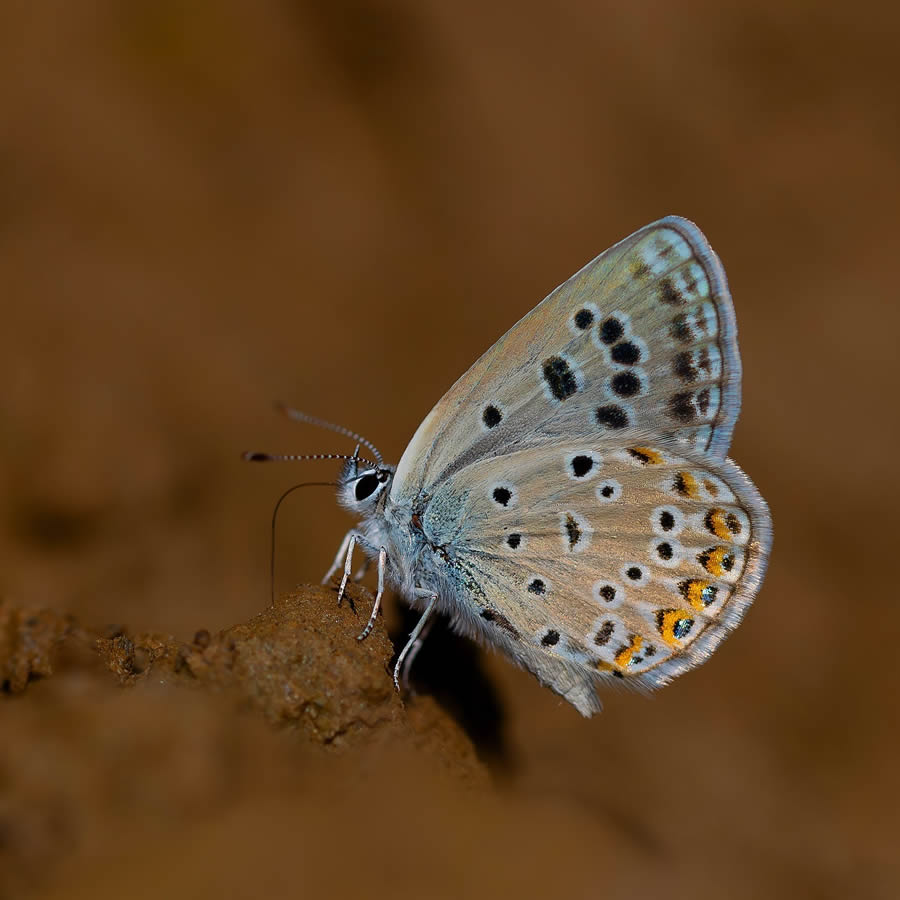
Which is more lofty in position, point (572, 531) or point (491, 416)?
point (491, 416)

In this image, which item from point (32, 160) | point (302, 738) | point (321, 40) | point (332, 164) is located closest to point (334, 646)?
point (302, 738)

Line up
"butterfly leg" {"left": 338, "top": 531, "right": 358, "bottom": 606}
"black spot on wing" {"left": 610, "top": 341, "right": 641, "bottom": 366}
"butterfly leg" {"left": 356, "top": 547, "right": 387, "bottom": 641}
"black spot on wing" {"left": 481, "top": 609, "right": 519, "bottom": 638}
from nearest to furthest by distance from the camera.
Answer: "butterfly leg" {"left": 356, "top": 547, "right": 387, "bottom": 641}
"butterfly leg" {"left": 338, "top": 531, "right": 358, "bottom": 606}
"black spot on wing" {"left": 610, "top": 341, "right": 641, "bottom": 366}
"black spot on wing" {"left": 481, "top": 609, "right": 519, "bottom": 638}

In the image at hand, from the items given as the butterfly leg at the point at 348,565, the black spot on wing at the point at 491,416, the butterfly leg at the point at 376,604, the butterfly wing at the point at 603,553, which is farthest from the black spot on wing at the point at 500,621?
the black spot on wing at the point at 491,416

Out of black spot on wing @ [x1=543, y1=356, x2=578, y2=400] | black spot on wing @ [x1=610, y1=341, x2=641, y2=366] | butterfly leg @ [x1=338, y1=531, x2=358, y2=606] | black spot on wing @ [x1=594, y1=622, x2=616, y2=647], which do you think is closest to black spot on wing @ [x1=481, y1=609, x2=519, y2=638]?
black spot on wing @ [x1=594, y1=622, x2=616, y2=647]

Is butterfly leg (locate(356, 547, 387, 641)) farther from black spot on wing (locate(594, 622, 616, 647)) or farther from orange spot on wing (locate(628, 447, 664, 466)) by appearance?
orange spot on wing (locate(628, 447, 664, 466))

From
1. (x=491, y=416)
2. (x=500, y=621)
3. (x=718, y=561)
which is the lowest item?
(x=500, y=621)

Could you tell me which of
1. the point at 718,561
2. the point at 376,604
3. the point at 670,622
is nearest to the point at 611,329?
the point at 718,561

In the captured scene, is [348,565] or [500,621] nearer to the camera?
[348,565]

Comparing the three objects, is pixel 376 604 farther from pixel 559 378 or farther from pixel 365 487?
pixel 559 378
